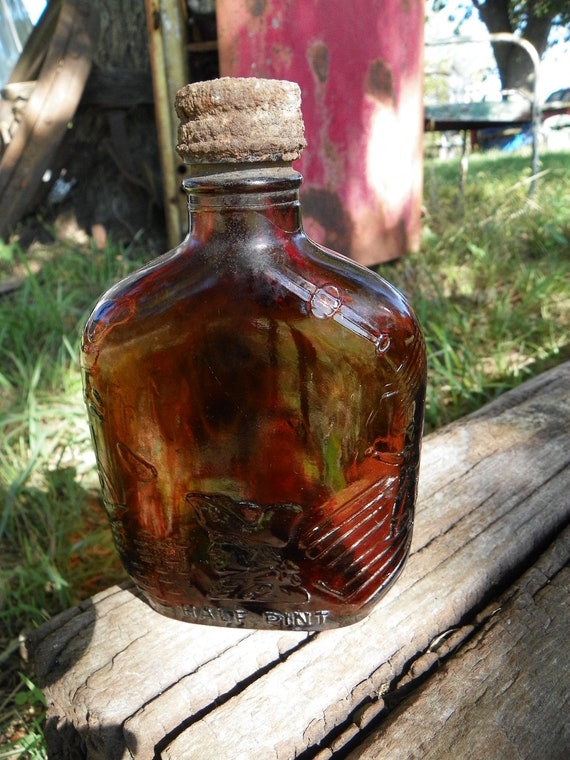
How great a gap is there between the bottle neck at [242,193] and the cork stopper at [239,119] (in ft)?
0.06

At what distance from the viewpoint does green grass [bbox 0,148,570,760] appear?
1326 millimetres

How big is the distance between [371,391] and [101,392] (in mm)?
317

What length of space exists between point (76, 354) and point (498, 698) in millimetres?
1576

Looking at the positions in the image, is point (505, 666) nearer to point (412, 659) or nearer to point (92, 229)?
point (412, 659)

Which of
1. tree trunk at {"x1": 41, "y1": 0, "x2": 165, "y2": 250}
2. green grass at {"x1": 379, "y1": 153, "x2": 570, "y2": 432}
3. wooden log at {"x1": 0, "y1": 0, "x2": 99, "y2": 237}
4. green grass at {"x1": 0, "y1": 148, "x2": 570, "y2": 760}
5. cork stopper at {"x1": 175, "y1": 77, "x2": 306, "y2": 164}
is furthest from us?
tree trunk at {"x1": 41, "y1": 0, "x2": 165, "y2": 250}

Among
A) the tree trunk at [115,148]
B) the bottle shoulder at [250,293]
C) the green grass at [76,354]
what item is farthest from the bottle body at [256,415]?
the tree trunk at [115,148]

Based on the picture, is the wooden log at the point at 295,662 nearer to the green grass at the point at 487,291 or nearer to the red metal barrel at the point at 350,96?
the green grass at the point at 487,291

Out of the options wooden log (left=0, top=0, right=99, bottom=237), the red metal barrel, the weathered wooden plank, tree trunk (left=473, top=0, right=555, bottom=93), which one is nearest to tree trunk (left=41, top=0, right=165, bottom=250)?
wooden log (left=0, top=0, right=99, bottom=237)

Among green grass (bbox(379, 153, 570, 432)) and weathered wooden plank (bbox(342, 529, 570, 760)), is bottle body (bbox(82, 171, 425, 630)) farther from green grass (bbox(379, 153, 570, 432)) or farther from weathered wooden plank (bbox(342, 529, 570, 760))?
green grass (bbox(379, 153, 570, 432))

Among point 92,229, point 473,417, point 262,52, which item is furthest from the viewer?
point 92,229

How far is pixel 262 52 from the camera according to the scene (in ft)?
6.44

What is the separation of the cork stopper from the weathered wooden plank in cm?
61

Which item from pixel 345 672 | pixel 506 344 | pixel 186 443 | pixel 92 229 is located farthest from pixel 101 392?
pixel 92 229

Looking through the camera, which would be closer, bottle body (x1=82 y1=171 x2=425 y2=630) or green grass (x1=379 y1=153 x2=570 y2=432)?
bottle body (x1=82 y1=171 x2=425 y2=630)
